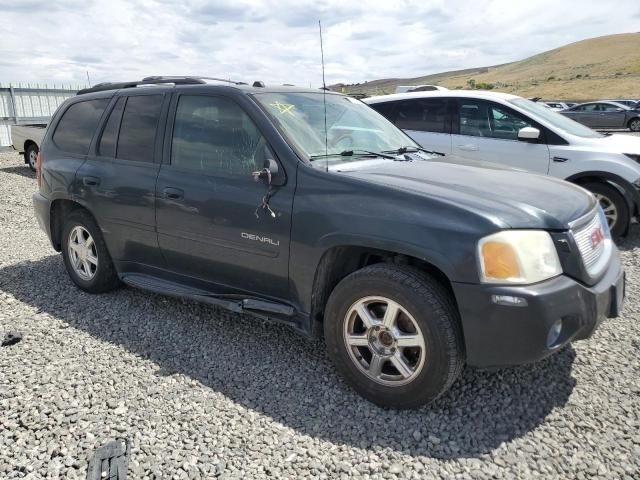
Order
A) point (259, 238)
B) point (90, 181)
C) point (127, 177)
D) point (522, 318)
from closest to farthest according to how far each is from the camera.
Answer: point (522, 318), point (259, 238), point (127, 177), point (90, 181)

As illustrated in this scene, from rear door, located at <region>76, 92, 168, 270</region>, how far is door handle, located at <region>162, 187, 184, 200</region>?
155 millimetres

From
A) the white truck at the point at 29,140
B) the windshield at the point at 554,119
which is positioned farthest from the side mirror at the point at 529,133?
the white truck at the point at 29,140

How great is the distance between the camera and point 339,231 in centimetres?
299

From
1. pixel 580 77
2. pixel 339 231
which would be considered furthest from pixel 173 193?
pixel 580 77

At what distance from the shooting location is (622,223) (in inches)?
241

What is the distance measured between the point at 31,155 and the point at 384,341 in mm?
12790

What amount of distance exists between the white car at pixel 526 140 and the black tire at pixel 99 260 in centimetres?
420

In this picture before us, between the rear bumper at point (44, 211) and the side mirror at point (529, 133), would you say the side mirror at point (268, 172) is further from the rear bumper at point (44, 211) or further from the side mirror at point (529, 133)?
the side mirror at point (529, 133)

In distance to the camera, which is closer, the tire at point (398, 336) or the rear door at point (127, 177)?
the tire at point (398, 336)

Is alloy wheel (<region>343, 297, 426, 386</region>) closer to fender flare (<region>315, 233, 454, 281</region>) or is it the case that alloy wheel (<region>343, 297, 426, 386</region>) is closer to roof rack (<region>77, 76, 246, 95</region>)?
fender flare (<region>315, 233, 454, 281</region>)

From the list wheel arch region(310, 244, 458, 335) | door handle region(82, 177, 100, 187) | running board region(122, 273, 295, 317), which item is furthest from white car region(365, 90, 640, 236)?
door handle region(82, 177, 100, 187)

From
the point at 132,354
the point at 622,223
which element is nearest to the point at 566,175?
the point at 622,223

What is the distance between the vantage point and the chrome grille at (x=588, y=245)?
280 centimetres

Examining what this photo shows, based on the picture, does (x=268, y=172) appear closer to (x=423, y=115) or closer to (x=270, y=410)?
(x=270, y=410)
